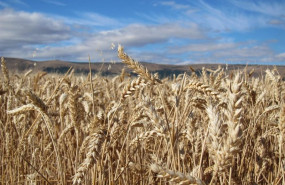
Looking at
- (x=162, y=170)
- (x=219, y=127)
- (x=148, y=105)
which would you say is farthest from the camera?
(x=148, y=105)

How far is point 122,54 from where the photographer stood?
47.3 inches

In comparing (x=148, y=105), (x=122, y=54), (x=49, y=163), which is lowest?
(x=49, y=163)

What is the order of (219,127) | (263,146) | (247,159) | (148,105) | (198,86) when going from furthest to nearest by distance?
(247,159), (263,146), (148,105), (198,86), (219,127)

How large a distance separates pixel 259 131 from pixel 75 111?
175cm

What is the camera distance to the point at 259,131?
2.53 m

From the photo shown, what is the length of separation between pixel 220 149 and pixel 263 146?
4.19 ft

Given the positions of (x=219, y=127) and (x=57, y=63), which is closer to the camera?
(x=219, y=127)

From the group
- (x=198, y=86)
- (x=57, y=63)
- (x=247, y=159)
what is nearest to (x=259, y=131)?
(x=247, y=159)

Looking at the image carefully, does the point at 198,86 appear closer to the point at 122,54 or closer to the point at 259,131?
the point at 122,54

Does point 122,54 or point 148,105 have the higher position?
point 122,54

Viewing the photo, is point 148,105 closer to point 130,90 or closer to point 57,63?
point 130,90

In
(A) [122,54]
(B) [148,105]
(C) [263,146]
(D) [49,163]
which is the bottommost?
(D) [49,163]

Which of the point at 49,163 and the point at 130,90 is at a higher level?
the point at 130,90

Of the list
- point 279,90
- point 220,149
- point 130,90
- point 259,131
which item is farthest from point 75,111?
point 279,90
